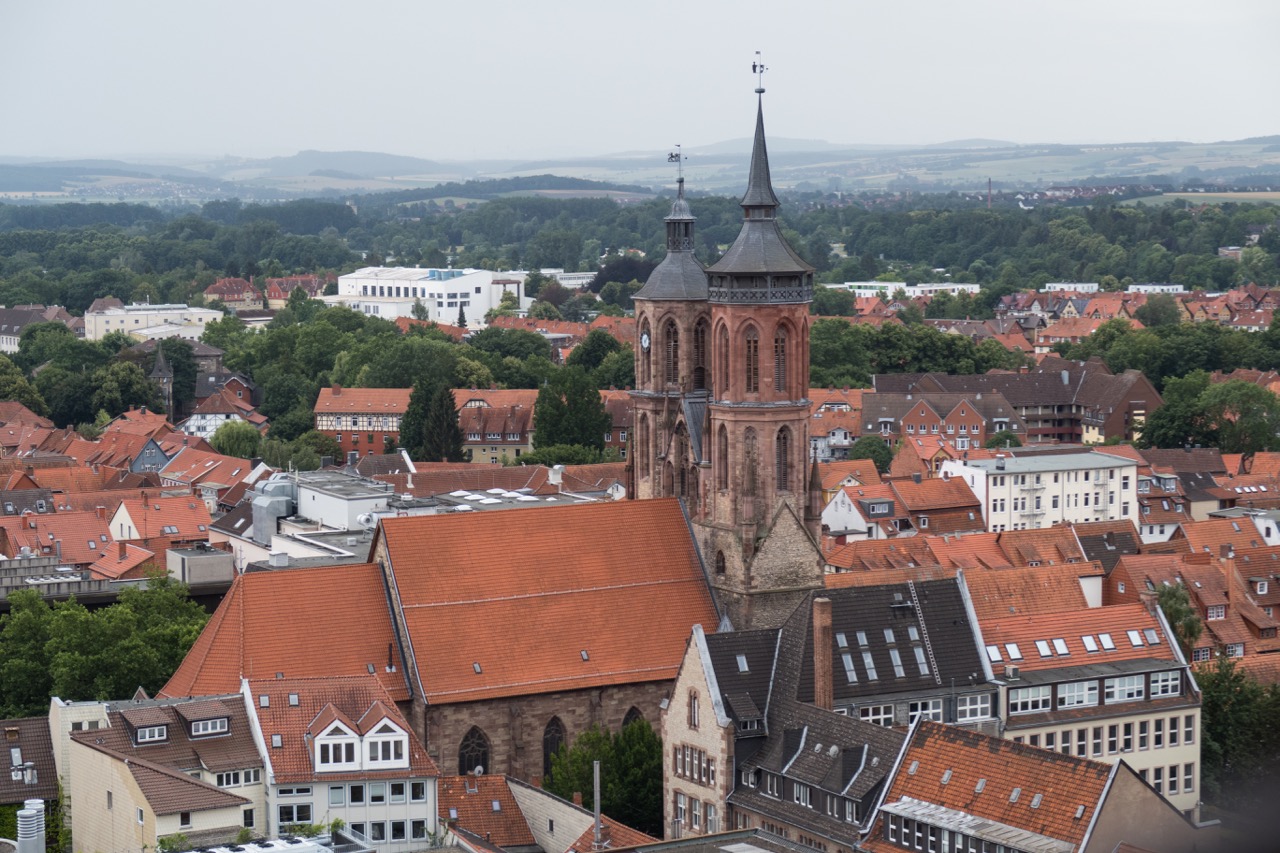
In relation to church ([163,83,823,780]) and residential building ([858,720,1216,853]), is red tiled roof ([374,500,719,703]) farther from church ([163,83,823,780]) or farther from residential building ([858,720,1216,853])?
residential building ([858,720,1216,853])

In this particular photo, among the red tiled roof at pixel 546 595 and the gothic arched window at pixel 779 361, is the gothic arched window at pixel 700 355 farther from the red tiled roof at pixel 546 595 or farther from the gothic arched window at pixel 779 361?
the red tiled roof at pixel 546 595

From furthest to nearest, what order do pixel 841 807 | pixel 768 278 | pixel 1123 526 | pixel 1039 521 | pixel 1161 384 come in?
pixel 1161 384, pixel 1039 521, pixel 1123 526, pixel 768 278, pixel 841 807

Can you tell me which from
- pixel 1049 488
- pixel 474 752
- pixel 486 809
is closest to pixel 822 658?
pixel 486 809

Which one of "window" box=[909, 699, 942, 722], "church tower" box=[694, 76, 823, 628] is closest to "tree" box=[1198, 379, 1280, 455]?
"church tower" box=[694, 76, 823, 628]

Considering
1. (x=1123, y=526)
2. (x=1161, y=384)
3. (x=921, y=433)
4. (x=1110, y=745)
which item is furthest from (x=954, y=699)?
(x=1161, y=384)

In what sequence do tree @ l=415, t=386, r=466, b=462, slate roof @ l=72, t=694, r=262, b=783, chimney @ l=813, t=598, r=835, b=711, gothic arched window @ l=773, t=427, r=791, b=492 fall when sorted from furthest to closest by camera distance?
tree @ l=415, t=386, r=466, b=462 < gothic arched window @ l=773, t=427, r=791, b=492 < chimney @ l=813, t=598, r=835, b=711 < slate roof @ l=72, t=694, r=262, b=783

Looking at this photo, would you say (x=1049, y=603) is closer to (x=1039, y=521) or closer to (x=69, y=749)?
(x=69, y=749)
